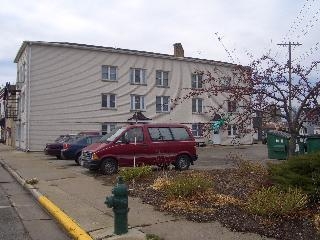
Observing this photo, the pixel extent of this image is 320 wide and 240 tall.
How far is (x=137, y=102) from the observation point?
150 ft

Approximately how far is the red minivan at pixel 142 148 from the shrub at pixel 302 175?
29.3ft

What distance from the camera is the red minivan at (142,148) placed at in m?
17.4

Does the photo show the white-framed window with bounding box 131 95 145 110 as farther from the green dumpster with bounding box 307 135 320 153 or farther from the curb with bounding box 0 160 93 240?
the curb with bounding box 0 160 93 240

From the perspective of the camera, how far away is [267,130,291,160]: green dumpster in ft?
75.9

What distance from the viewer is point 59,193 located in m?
13.0

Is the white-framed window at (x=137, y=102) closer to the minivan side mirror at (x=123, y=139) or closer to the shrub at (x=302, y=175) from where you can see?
the minivan side mirror at (x=123, y=139)

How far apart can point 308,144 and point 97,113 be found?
975 inches

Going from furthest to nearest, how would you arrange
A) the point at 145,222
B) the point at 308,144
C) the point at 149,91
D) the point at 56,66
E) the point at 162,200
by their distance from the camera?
1. the point at 149,91
2. the point at 56,66
3. the point at 308,144
4. the point at 162,200
5. the point at 145,222

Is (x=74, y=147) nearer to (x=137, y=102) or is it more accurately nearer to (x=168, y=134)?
(x=168, y=134)

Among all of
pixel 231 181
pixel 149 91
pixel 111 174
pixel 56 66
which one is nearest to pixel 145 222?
pixel 231 181

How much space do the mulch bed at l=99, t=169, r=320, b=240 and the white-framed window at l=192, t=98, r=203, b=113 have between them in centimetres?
3764

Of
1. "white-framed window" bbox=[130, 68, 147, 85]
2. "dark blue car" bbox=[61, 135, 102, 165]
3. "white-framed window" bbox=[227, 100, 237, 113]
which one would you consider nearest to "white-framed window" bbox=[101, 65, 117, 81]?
"white-framed window" bbox=[130, 68, 147, 85]

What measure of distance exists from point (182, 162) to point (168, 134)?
3.99ft

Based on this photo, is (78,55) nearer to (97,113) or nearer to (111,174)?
(97,113)
